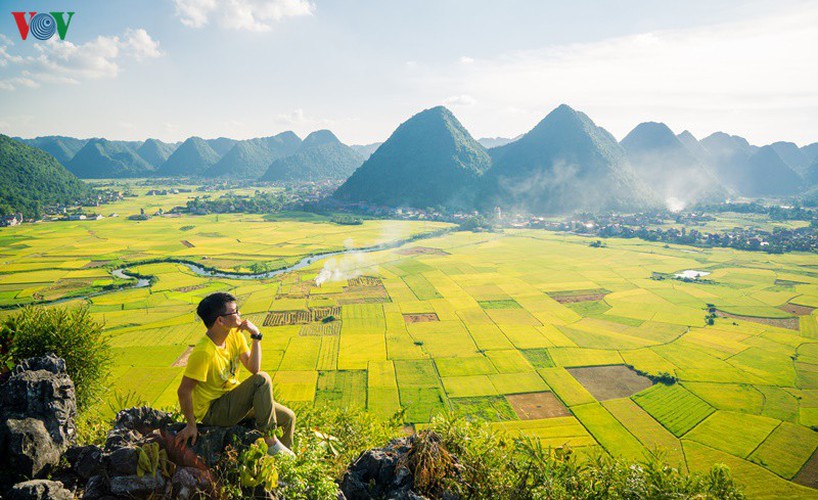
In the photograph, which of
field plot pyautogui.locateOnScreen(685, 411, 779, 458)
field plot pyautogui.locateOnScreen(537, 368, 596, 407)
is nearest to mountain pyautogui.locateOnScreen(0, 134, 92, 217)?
field plot pyautogui.locateOnScreen(537, 368, 596, 407)

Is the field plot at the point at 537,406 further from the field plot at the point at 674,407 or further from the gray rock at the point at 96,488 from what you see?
the gray rock at the point at 96,488

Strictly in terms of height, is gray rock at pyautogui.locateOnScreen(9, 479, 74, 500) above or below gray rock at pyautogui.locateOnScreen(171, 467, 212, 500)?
above

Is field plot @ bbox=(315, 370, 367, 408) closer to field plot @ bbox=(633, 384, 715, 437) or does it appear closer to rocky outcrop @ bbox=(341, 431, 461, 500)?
rocky outcrop @ bbox=(341, 431, 461, 500)

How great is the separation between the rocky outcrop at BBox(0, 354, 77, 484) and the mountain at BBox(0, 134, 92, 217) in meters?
127

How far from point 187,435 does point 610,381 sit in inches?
1196

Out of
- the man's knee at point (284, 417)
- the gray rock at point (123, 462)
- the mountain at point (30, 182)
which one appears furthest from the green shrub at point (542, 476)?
the mountain at point (30, 182)

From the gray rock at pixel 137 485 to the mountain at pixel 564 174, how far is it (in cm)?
13697

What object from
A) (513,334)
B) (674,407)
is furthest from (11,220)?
(674,407)

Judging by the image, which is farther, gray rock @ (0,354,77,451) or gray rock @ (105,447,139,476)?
gray rock @ (0,354,77,451)

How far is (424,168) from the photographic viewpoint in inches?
6142

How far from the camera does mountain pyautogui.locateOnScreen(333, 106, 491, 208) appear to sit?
472 ft

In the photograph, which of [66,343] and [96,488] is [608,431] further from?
[66,343]

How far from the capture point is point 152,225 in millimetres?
95312

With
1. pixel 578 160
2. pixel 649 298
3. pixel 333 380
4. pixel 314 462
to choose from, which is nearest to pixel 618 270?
pixel 649 298
